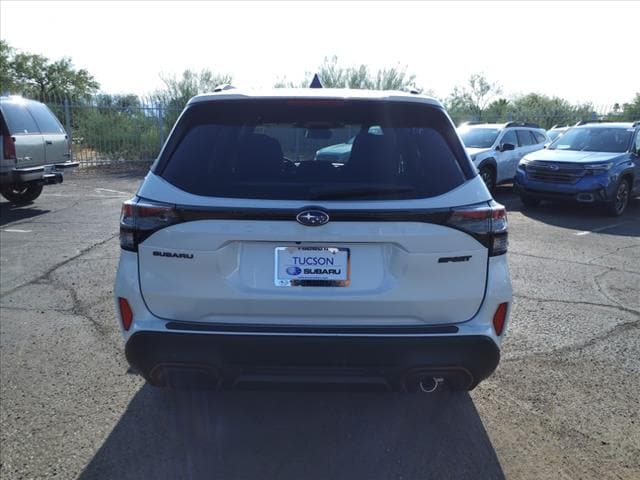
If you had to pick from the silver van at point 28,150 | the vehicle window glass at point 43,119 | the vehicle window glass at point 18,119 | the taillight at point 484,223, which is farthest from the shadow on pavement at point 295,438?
the vehicle window glass at point 43,119

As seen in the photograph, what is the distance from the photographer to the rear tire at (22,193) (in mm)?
11246

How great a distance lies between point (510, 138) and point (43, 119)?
10977 mm

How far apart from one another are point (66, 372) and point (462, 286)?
9.48 ft

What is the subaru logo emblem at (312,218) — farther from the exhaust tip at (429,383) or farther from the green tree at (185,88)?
the green tree at (185,88)

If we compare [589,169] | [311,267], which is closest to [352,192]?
[311,267]

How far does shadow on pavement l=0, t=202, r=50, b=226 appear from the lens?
9.84m

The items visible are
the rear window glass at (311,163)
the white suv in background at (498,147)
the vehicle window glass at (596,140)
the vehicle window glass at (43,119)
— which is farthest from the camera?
the white suv in background at (498,147)

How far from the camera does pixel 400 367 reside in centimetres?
258

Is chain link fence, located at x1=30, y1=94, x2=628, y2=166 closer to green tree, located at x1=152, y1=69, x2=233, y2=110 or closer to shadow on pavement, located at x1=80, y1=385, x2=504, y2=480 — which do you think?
green tree, located at x1=152, y1=69, x2=233, y2=110

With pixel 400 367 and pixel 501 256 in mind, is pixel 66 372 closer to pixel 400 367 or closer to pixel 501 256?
pixel 400 367

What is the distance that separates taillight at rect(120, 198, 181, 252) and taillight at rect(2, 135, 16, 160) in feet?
28.8

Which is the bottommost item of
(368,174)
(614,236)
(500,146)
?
(614,236)

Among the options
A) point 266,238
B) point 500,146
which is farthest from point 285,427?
point 500,146

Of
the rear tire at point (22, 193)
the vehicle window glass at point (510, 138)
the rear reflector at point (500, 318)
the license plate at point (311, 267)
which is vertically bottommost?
the rear tire at point (22, 193)
